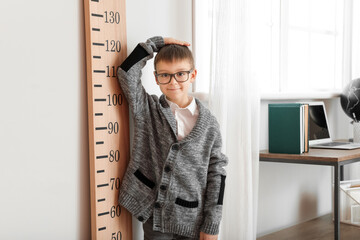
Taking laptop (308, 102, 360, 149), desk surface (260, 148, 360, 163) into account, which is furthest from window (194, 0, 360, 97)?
desk surface (260, 148, 360, 163)

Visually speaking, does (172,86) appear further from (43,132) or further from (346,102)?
(346,102)

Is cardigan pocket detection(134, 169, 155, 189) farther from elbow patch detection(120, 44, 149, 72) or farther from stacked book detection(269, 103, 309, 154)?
stacked book detection(269, 103, 309, 154)

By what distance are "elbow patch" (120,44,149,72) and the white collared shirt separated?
207 millimetres

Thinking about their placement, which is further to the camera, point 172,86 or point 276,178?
point 276,178

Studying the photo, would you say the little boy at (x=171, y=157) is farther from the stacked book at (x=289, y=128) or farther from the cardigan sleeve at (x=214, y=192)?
the stacked book at (x=289, y=128)

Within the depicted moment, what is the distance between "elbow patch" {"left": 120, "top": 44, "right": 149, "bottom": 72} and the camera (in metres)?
1.71

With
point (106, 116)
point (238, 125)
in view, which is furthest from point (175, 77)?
point (238, 125)

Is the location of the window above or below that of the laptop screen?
above

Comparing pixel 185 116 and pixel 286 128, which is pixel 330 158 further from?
pixel 185 116

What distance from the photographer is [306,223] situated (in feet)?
9.97

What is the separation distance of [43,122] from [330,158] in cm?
134

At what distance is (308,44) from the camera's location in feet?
10.7

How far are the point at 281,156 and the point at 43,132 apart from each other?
129cm

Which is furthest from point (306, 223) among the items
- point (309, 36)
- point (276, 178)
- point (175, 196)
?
point (175, 196)
